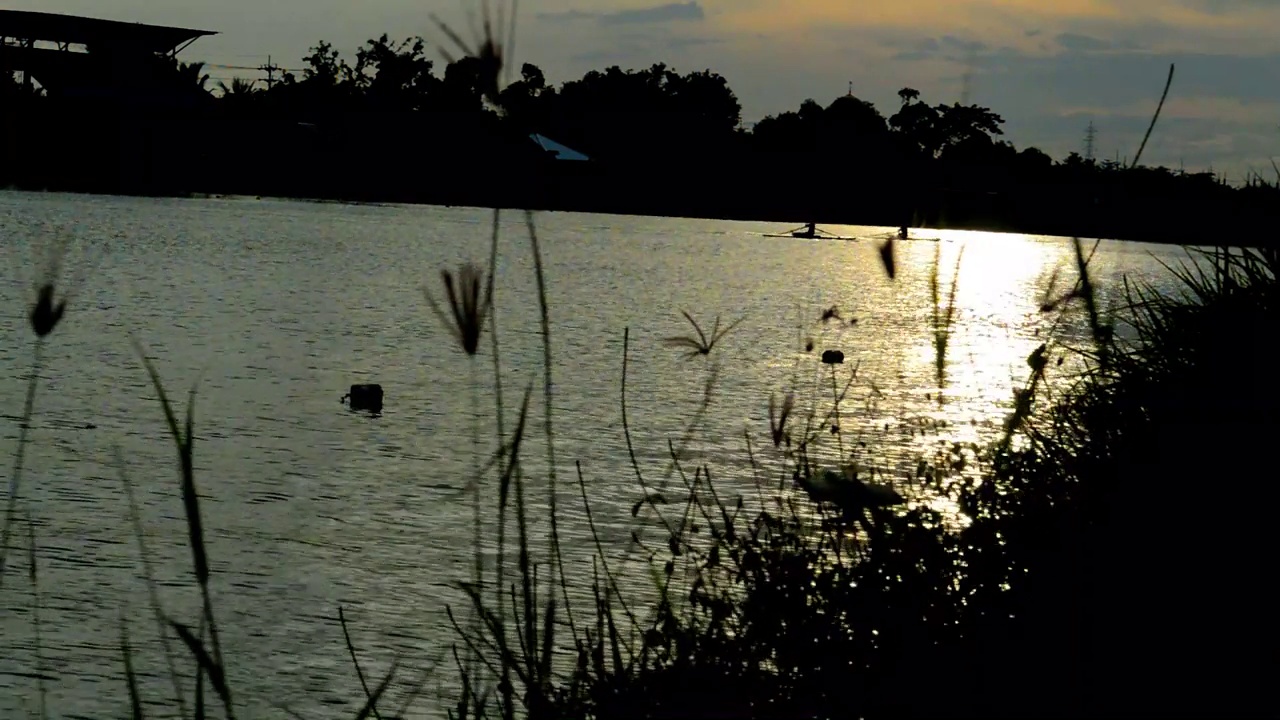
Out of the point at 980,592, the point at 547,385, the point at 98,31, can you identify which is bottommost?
the point at 980,592

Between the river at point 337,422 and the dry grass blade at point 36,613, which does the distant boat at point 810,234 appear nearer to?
the river at point 337,422

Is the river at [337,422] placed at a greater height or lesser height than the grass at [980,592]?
lesser

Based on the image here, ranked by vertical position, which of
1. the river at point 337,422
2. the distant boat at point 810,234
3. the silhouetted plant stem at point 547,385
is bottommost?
the distant boat at point 810,234

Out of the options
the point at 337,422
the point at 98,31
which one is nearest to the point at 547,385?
the point at 337,422

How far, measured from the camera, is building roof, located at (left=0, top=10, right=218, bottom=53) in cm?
12494

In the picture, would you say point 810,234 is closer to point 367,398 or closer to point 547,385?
point 367,398

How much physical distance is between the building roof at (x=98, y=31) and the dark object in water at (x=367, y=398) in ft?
343

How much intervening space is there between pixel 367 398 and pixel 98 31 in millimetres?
114379

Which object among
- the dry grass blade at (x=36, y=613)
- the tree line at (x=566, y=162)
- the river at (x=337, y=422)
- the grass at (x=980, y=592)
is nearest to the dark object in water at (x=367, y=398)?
the river at (x=337, y=422)

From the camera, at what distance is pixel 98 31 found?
132 metres

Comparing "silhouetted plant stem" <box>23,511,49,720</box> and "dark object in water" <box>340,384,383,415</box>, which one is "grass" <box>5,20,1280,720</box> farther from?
"dark object in water" <box>340,384,383,415</box>

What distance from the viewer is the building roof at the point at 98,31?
124938 millimetres

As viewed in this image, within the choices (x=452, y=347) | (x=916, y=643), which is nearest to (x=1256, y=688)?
(x=916, y=643)

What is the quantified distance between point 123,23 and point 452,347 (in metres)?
107
